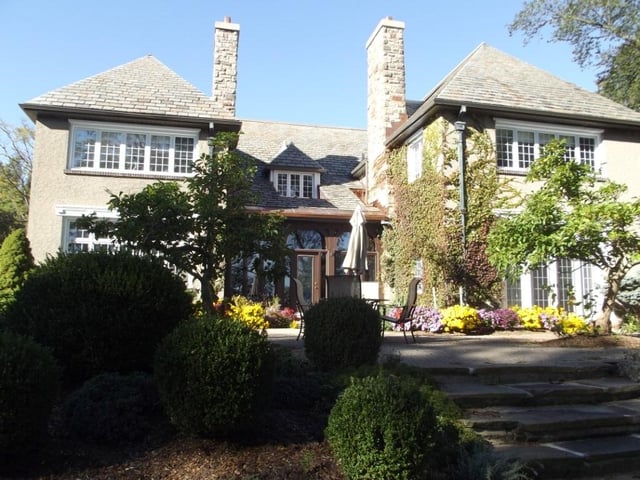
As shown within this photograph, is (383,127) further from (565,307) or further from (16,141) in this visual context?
(16,141)

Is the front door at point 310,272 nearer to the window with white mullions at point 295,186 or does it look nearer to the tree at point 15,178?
the window with white mullions at point 295,186

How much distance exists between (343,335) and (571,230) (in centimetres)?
573

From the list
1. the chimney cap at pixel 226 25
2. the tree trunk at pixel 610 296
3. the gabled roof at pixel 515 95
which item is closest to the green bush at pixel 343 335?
the tree trunk at pixel 610 296

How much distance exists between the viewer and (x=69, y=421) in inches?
149

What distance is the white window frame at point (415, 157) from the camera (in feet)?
47.9

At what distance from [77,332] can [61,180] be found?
11.0 m

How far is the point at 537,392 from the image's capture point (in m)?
5.04

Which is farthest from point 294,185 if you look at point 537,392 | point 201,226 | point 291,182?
point 537,392

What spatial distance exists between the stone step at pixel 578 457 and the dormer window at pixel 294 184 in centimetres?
1387

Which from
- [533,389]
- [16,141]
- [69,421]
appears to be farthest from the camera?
[16,141]

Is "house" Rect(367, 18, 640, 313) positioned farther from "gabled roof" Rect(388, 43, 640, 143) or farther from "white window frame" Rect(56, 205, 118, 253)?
"white window frame" Rect(56, 205, 118, 253)

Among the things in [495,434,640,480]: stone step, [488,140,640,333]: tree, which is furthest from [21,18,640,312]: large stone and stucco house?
[495,434,640,480]: stone step

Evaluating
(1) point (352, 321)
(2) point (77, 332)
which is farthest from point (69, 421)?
(1) point (352, 321)

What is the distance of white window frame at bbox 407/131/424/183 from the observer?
47.9 ft
